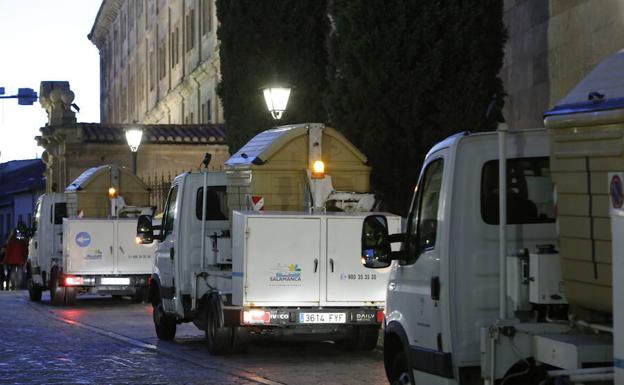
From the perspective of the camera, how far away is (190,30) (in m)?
52.2

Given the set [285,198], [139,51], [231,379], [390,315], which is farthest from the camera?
[139,51]

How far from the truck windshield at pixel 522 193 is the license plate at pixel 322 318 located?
7.07 meters

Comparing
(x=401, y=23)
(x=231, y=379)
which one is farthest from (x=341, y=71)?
(x=231, y=379)

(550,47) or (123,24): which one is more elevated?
(123,24)

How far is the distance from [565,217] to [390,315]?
3.00 m

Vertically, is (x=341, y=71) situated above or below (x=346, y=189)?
above

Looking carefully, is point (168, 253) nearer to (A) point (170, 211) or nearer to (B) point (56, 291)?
(A) point (170, 211)

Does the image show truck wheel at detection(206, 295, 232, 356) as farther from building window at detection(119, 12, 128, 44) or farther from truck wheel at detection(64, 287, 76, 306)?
building window at detection(119, 12, 128, 44)

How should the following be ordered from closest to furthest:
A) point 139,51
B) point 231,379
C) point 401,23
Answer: point 231,379 → point 401,23 → point 139,51

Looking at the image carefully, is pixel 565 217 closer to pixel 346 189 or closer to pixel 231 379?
pixel 231 379

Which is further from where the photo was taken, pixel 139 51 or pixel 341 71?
pixel 139 51

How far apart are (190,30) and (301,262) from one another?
3801 centimetres

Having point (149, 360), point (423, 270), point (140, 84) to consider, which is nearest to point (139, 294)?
point (149, 360)

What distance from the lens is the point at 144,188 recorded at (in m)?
31.0
